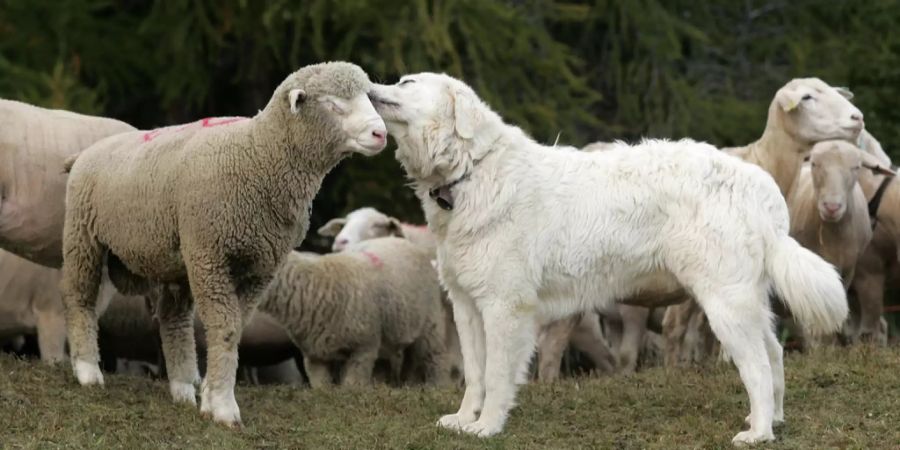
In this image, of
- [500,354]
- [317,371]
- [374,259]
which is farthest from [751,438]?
[374,259]

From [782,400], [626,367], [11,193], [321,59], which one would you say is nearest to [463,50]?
[321,59]

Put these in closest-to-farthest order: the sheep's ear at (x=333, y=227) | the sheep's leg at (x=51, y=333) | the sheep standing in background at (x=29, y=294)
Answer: the sheep's leg at (x=51, y=333) → the sheep standing in background at (x=29, y=294) → the sheep's ear at (x=333, y=227)

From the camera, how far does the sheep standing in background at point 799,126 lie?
12336 millimetres

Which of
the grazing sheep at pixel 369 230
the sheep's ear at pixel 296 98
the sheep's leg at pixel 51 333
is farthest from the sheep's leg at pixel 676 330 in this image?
the sheep's ear at pixel 296 98

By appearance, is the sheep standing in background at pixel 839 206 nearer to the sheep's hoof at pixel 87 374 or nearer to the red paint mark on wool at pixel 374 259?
the red paint mark on wool at pixel 374 259

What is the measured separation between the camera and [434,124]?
8836 mm

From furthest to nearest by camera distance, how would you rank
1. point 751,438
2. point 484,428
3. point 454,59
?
point 454,59 → point 484,428 → point 751,438

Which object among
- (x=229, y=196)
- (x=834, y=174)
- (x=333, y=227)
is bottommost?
(x=333, y=227)

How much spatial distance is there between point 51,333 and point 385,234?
14.5 feet

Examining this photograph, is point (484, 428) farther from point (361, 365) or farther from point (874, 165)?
point (874, 165)

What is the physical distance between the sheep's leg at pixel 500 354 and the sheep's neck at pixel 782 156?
14.7ft

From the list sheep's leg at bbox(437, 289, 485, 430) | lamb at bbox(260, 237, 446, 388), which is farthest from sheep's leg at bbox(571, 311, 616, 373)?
sheep's leg at bbox(437, 289, 485, 430)

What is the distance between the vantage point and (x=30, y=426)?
28.2 ft

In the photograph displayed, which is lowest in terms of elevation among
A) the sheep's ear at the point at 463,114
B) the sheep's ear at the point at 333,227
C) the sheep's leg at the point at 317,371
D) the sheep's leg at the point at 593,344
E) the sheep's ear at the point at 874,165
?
the sheep's leg at the point at 317,371
